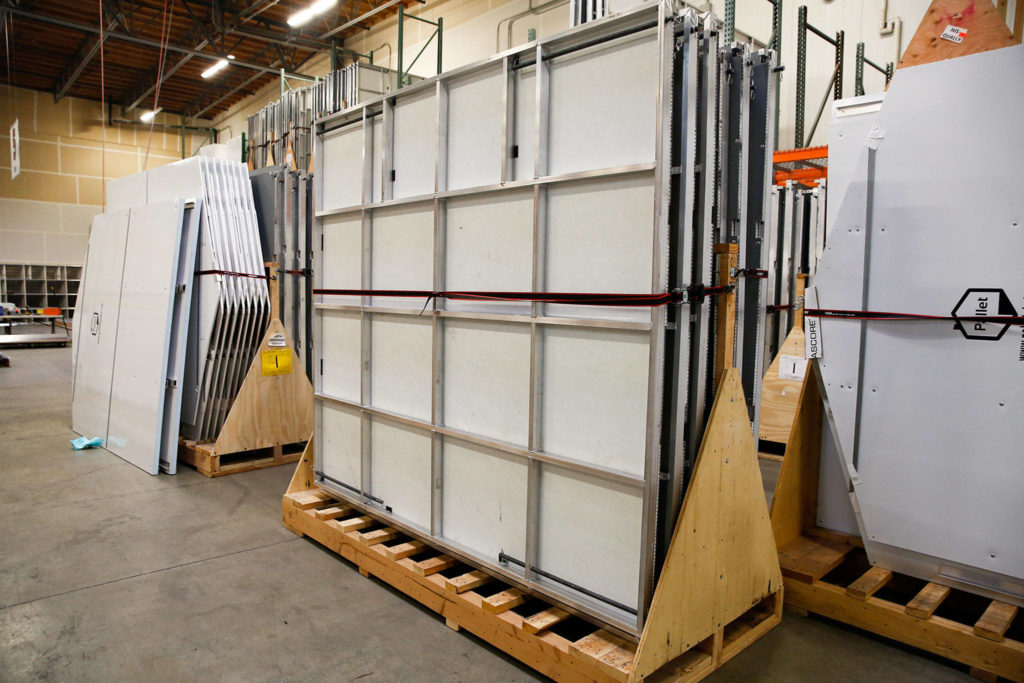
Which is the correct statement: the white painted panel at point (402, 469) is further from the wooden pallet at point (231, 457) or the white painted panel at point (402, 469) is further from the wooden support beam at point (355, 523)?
the wooden pallet at point (231, 457)

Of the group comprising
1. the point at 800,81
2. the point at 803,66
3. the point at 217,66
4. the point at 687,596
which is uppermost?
the point at 217,66

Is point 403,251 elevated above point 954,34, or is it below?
below

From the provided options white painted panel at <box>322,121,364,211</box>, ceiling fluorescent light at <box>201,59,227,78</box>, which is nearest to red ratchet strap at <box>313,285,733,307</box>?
white painted panel at <box>322,121,364,211</box>

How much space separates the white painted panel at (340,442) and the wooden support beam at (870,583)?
9.10 feet

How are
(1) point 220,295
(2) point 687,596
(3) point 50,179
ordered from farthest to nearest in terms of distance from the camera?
1. (3) point 50,179
2. (1) point 220,295
3. (2) point 687,596

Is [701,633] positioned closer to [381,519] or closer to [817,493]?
[817,493]

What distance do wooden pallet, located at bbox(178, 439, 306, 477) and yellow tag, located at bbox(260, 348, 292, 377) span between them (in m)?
0.75

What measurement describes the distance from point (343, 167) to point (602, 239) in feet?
7.32

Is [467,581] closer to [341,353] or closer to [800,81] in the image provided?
[341,353]

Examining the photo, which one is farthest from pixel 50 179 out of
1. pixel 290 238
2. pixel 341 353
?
pixel 341 353

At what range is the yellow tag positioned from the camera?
567 cm

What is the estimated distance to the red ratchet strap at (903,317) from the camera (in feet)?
9.29

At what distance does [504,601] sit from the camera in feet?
9.60

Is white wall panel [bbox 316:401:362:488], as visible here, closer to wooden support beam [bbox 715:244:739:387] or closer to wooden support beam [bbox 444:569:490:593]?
wooden support beam [bbox 444:569:490:593]
